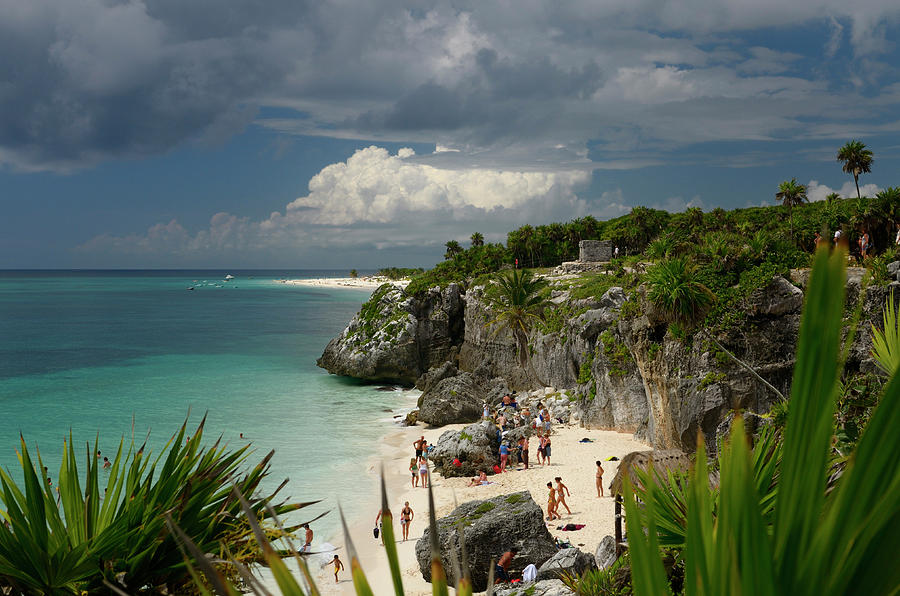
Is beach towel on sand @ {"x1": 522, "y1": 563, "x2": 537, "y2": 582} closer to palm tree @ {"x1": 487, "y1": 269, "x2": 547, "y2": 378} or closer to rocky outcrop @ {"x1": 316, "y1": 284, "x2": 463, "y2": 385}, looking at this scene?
palm tree @ {"x1": 487, "y1": 269, "x2": 547, "y2": 378}

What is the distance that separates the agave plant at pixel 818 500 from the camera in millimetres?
1022

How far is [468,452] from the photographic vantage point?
25.8 metres

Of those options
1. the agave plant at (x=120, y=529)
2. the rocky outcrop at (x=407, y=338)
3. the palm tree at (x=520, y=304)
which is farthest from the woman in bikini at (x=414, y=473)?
the agave plant at (x=120, y=529)

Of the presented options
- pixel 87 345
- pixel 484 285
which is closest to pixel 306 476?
pixel 484 285

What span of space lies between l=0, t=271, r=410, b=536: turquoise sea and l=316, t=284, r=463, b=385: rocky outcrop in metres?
2.13

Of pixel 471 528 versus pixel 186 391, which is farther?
pixel 186 391

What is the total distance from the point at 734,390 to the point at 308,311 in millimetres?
106088

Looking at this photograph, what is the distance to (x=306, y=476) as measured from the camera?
27.8m

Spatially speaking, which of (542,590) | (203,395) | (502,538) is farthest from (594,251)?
(542,590)

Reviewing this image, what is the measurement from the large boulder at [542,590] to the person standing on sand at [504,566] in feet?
5.90

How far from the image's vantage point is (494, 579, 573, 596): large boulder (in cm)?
1148

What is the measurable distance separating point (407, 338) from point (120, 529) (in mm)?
44640

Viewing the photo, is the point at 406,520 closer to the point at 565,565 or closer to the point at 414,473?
the point at 414,473

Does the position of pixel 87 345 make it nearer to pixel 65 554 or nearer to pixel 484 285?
pixel 484 285
